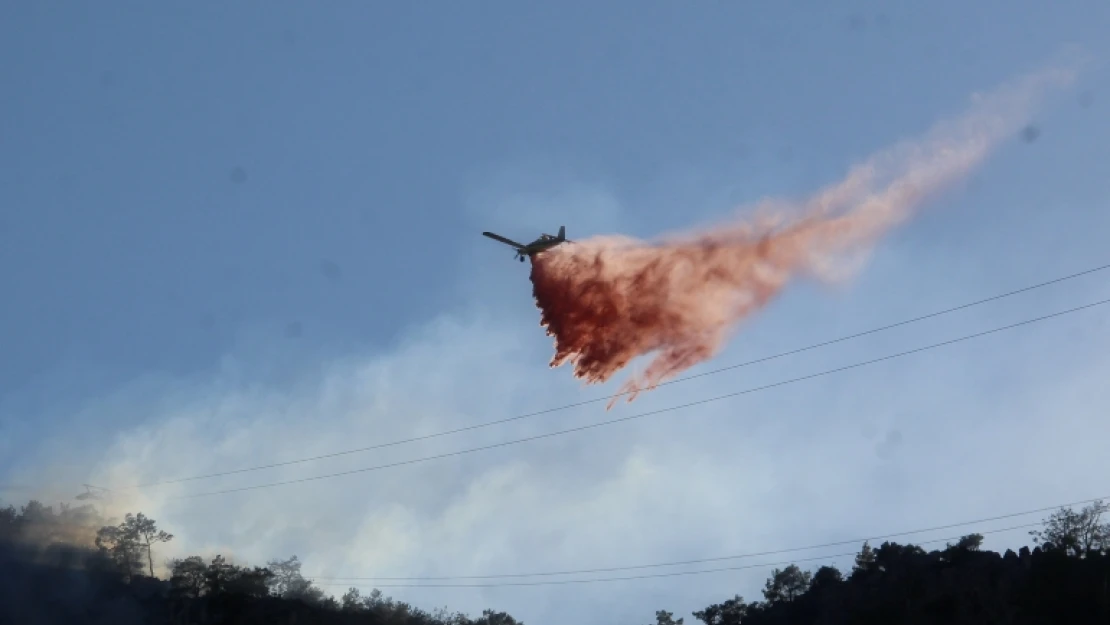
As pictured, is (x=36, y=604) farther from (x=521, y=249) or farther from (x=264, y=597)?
(x=521, y=249)

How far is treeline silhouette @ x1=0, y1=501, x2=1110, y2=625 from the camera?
369ft

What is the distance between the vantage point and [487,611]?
177 m

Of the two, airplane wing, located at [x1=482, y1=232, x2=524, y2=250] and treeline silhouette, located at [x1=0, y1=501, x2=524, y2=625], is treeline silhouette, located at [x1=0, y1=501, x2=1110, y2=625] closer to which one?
treeline silhouette, located at [x1=0, y1=501, x2=524, y2=625]

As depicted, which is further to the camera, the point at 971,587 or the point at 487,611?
the point at 487,611

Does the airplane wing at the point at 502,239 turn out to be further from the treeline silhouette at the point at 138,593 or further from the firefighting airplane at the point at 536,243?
the treeline silhouette at the point at 138,593

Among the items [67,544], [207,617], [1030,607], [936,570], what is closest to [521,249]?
[1030,607]

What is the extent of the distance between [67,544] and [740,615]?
301 ft

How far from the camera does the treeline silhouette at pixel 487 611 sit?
112m

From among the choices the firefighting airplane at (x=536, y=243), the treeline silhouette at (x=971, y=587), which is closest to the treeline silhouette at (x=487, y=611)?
the treeline silhouette at (x=971, y=587)

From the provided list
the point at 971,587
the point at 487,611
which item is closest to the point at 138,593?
the point at 487,611

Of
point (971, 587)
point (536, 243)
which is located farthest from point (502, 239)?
point (971, 587)

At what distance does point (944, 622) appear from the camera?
11756 cm

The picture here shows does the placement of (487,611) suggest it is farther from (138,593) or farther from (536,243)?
(536,243)

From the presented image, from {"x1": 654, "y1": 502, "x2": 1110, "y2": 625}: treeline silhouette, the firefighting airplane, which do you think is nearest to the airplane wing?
the firefighting airplane
